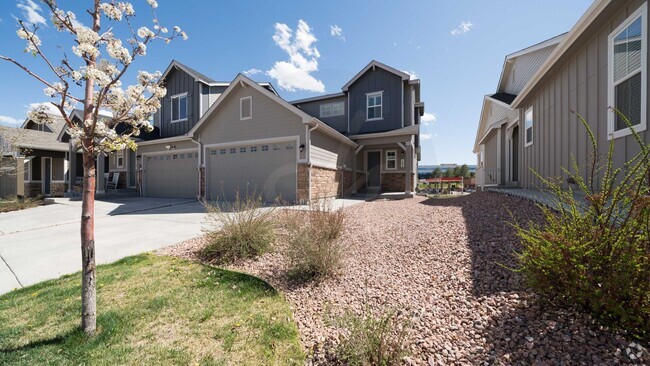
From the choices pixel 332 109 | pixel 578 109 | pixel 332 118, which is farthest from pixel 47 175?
pixel 578 109

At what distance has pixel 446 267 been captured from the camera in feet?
10.6

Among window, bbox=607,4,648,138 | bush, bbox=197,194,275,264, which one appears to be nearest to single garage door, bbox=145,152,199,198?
bush, bbox=197,194,275,264

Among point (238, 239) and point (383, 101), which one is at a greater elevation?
point (383, 101)

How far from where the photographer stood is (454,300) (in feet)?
8.18

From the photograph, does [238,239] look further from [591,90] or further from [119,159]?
[119,159]

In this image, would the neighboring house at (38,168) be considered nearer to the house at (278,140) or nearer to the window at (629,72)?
the house at (278,140)

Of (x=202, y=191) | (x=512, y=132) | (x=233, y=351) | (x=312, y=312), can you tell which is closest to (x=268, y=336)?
(x=233, y=351)

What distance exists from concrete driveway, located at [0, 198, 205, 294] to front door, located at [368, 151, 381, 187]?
9.94 meters

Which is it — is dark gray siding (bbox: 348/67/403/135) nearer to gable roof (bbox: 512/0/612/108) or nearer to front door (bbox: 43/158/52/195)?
gable roof (bbox: 512/0/612/108)

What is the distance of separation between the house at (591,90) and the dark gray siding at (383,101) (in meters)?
6.18

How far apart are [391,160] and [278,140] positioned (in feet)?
24.6

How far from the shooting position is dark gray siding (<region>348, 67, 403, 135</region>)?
13773 mm

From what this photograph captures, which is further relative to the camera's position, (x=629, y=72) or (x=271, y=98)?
(x=271, y=98)

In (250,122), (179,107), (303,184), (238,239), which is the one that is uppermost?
(179,107)
